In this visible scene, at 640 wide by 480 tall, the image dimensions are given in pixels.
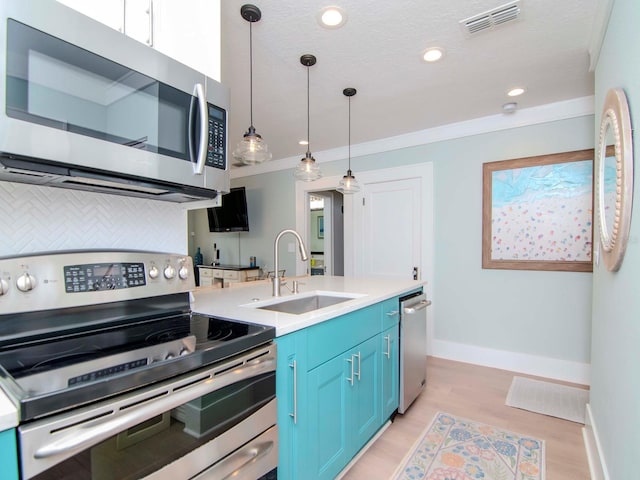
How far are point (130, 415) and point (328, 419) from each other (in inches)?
38.5

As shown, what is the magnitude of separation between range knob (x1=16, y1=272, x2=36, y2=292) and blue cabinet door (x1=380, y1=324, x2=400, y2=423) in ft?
5.46

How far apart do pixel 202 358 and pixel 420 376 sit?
2040 millimetres

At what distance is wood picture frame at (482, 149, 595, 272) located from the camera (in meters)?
2.81

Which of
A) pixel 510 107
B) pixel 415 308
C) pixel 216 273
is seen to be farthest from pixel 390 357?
pixel 216 273

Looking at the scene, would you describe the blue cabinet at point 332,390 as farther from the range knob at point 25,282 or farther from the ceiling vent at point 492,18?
the ceiling vent at point 492,18

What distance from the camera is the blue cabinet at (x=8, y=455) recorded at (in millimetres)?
609

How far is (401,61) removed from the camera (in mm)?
2199

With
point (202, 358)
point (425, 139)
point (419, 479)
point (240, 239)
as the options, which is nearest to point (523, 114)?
point (425, 139)

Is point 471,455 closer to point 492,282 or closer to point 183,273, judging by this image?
point 492,282

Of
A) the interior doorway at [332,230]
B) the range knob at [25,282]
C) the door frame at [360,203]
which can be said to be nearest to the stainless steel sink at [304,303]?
the range knob at [25,282]

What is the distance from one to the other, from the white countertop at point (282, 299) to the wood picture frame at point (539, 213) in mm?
1196

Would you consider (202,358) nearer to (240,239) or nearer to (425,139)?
(425,139)

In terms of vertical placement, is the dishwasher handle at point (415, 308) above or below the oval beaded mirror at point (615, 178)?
below

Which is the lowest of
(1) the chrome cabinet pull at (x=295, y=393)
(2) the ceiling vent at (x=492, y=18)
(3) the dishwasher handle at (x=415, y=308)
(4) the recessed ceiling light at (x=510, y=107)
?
(1) the chrome cabinet pull at (x=295, y=393)
